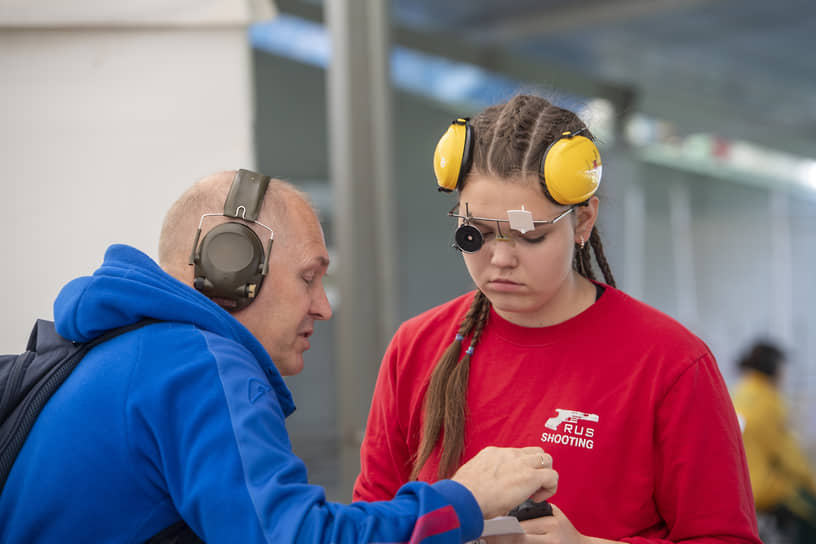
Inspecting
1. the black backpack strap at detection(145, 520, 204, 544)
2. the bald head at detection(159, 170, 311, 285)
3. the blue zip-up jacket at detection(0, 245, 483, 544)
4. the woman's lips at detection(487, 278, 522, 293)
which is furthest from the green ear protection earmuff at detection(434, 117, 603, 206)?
the black backpack strap at detection(145, 520, 204, 544)

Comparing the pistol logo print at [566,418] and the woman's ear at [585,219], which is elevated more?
the woman's ear at [585,219]

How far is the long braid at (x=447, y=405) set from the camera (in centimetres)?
135

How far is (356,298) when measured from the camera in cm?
318

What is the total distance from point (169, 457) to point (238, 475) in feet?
0.34

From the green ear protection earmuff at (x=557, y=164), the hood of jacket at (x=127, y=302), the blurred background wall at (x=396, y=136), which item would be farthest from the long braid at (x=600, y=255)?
the hood of jacket at (x=127, y=302)

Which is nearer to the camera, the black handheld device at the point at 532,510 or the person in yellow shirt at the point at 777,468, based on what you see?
the black handheld device at the point at 532,510

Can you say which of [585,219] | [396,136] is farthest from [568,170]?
[396,136]

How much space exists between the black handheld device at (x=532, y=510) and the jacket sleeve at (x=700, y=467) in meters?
0.18

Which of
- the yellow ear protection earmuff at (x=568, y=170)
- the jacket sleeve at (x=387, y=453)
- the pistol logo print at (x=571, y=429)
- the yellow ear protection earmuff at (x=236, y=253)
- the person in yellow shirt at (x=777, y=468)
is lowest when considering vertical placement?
the person in yellow shirt at (x=777, y=468)

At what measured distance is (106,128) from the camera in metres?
2.28

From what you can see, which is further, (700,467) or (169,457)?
(700,467)

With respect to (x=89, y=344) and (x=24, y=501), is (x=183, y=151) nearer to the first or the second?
(x=89, y=344)

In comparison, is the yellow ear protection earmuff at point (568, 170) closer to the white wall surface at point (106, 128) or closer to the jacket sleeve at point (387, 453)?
the jacket sleeve at point (387, 453)

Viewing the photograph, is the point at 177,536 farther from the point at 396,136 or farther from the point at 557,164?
the point at 396,136
